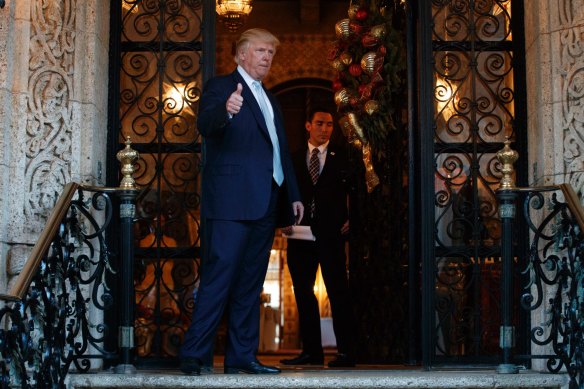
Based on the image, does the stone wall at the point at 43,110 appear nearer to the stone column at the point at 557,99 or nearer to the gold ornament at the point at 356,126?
the gold ornament at the point at 356,126

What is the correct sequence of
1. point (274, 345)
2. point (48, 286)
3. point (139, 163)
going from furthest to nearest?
point (274, 345)
point (139, 163)
point (48, 286)

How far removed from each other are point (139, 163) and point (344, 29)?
8.78 ft

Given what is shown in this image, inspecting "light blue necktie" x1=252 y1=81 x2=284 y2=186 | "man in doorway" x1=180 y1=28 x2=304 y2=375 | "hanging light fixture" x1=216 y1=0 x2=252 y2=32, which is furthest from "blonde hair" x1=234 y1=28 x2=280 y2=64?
"hanging light fixture" x1=216 y1=0 x2=252 y2=32

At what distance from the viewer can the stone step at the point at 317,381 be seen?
6859mm

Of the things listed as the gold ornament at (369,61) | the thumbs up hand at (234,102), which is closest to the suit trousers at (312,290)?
the gold ornament at (369,61)

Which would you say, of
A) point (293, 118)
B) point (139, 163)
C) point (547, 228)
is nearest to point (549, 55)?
point (547, 228)

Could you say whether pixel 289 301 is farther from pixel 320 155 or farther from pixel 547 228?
pixel 547 228

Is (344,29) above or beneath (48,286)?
above

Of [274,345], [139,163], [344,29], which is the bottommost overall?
[274,345]

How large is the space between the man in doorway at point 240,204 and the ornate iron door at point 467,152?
4.00ft

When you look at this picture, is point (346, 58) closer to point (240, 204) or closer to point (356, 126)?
point (356, 126)

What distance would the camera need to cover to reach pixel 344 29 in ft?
33.2

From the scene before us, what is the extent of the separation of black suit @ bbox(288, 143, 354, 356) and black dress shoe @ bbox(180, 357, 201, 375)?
2268 mm

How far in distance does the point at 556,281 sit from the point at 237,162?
216 cm
